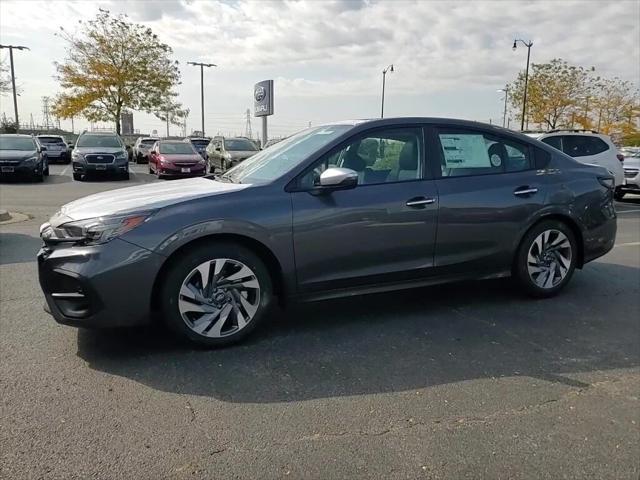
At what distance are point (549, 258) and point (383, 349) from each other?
2133mm

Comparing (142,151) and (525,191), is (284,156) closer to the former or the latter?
(525,191)

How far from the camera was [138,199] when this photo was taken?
149 inches

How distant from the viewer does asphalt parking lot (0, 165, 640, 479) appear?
2516mm

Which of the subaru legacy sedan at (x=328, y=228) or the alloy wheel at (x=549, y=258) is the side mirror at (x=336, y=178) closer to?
the subaru legacy sedan at (x=328, y=228)

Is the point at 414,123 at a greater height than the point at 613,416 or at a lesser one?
greater

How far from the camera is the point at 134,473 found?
2385mm

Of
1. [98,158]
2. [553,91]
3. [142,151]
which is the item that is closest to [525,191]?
[98,158]

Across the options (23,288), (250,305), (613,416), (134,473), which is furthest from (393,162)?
(23,288)

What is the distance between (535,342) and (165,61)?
41855 millimetres

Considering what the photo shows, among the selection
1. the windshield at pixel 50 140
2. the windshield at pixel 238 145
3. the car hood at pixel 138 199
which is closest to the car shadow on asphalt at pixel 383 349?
the car hood at pixel 138 199

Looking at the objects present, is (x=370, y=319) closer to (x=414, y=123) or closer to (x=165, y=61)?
(x=414, y=123)

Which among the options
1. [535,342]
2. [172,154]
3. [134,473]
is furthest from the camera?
[172,154]

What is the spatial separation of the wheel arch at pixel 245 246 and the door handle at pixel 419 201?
1172 mm

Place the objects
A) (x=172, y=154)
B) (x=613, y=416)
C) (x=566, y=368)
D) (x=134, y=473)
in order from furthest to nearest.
Answer: (x=172, y=154) < (x=566, y=368) < (x=613, y=416) < (x=134, y=473)
